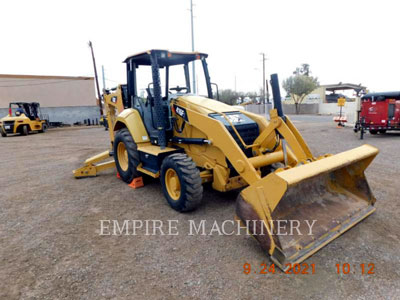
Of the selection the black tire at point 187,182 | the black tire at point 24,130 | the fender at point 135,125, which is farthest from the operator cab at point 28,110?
the black tire at point 187,182

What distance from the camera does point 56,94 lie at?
2936 cm

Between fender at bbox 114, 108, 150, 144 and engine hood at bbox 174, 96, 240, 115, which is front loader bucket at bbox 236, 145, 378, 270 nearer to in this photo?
engine hood at bbox 174, 96, 240, 115

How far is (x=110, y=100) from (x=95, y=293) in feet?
16.7

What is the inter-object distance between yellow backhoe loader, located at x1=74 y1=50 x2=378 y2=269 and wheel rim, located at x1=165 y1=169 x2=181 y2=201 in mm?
18

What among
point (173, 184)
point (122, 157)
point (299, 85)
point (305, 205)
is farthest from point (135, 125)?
point (299, 85)

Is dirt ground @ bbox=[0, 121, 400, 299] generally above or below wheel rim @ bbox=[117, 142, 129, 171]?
below

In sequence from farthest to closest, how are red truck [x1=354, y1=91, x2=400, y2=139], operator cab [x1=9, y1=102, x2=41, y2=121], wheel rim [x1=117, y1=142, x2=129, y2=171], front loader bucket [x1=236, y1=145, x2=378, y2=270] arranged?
operator cab [x1=9, y1=102, x2=41, y2=121] < red truck [x1=354, y1=91, x2=400, y2=139] < wheel rim [x1=117, y1=142, x2=129, y2=171] < front loader bucket [x1=236, y1=145, x2=378, y2=270]

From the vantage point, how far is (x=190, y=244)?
334 centimetres

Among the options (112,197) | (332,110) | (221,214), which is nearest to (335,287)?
(221,214)

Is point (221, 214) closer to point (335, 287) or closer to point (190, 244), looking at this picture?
point (190, 244)

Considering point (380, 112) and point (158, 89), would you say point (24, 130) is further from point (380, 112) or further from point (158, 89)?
point (380, 112)

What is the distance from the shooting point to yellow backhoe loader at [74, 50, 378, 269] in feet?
9.55

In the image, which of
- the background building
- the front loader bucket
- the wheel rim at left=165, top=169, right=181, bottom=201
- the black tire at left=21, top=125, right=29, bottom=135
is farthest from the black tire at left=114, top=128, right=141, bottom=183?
the background building

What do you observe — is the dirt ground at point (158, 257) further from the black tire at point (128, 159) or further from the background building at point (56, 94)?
the background building at point (56, 94)
